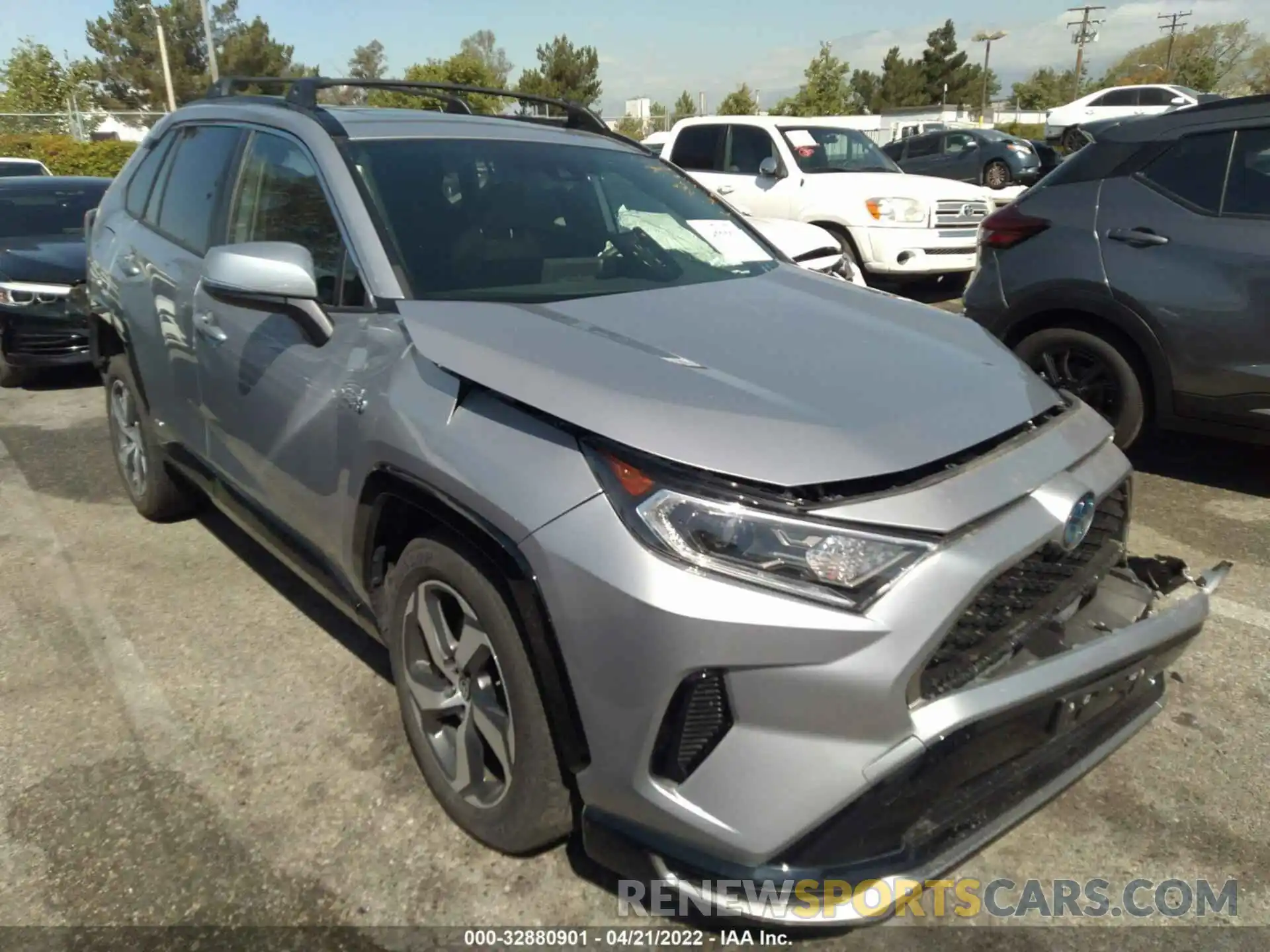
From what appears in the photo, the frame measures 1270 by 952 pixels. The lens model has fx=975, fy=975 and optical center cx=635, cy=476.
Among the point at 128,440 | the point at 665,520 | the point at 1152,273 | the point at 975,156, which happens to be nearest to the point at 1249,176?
the point at 1152,273

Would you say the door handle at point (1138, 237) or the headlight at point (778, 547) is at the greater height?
the door handle at point (1138, 237)

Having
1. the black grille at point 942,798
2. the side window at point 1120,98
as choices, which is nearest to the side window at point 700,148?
the black grille at point 942,798

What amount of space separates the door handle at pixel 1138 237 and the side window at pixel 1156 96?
73.7ft

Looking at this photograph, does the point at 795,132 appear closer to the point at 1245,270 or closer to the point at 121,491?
the point at 1245,270

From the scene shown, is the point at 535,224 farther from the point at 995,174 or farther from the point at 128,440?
the point at 995,174

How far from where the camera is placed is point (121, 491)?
508cm

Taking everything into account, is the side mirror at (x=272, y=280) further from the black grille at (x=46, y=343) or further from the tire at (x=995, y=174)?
the tire at (x=995, y=174)

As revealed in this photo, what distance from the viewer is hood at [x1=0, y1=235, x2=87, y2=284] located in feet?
22.7

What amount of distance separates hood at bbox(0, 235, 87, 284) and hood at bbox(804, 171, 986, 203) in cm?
630

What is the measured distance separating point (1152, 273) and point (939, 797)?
11.5ft

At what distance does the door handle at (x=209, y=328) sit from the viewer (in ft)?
10.3

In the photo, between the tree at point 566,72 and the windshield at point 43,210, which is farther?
the tree at point 566,72

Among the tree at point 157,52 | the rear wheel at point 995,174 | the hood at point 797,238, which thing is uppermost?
the tree at point 157,52

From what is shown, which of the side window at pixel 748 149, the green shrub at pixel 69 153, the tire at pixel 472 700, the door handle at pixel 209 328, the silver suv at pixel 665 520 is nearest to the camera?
the silver suv at pixel 665 520
